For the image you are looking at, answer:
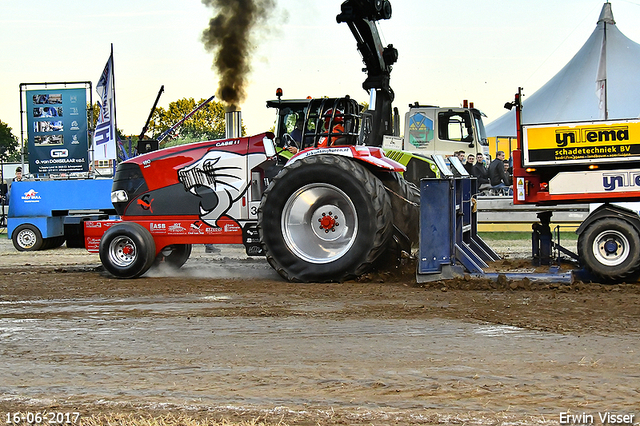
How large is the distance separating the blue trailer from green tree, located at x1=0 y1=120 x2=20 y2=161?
6468 centimetres

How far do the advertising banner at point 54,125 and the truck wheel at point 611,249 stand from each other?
14.9 metres

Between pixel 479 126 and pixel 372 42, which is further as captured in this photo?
pixel 479 126

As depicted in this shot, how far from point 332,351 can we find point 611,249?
414 centimetres

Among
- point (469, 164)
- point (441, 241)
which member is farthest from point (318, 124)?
point (469, 164)

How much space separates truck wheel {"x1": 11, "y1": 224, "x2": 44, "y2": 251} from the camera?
52.0 feet

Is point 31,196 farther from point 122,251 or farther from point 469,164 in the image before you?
point 469,164

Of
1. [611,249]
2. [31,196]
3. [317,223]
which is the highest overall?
[31,196]

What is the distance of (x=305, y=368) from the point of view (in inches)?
192

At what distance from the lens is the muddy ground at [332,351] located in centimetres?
411

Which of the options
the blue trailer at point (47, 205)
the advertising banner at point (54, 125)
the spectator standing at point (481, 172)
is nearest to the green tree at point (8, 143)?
the advertising banner at point (54, 125)

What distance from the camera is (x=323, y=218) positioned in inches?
352

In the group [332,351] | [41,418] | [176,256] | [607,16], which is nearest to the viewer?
[41,418]

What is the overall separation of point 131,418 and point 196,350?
1.50 meters

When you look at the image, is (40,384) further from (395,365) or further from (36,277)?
(36,277)
